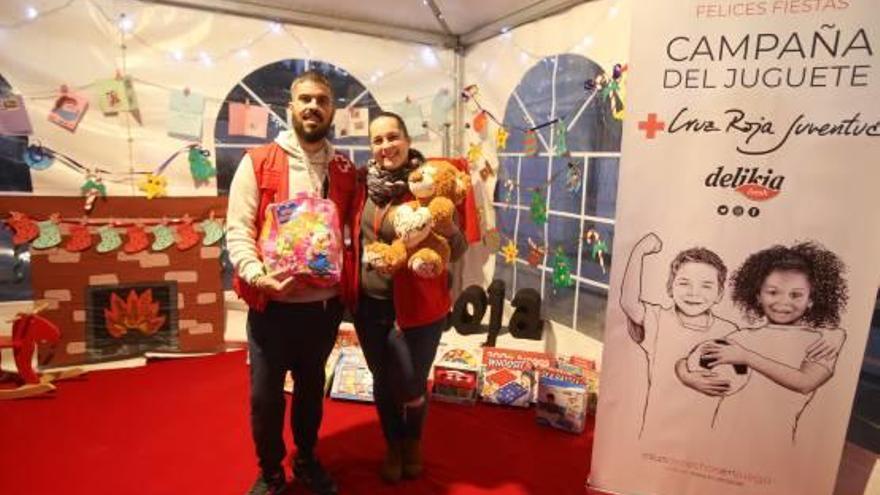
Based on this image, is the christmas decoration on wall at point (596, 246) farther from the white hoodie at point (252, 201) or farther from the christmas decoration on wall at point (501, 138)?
the white hoodie at point (252, 201)

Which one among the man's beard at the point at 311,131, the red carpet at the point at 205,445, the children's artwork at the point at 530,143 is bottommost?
the red carpet at the point at 205,445

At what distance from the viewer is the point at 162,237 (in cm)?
251

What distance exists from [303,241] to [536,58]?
5.92ft

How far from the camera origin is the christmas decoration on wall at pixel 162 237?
8.21ft

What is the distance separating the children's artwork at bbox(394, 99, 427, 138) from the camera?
301cm

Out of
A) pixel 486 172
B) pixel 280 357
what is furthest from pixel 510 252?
pixel 280 357

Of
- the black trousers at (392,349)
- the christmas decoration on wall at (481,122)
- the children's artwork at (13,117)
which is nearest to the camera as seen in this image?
the black trousers at (392,349)

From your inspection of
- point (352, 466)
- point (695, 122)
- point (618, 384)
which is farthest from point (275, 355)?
point (695, 122)

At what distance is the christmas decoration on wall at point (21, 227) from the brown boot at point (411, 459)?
6.58ft

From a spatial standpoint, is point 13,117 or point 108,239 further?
point 108,239

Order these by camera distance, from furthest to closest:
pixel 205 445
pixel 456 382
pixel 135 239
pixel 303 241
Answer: pixel 135 239 → pixel 456 382 → pixel 205 445 → pixel 303 241

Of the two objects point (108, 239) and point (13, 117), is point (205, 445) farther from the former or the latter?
point (13, 117)

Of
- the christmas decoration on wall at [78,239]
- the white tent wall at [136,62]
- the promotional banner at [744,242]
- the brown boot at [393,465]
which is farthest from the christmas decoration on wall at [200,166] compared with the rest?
the promotional banner at [744,242]

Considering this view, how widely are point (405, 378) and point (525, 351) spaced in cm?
104
